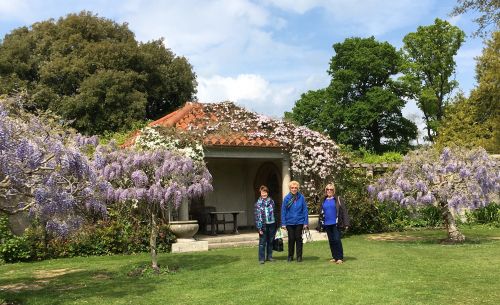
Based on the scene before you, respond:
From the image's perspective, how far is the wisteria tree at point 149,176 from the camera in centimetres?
934

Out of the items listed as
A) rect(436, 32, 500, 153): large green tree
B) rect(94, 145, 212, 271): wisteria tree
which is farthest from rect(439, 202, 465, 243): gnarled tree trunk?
rect(436, 32, 500, 153): large green tree

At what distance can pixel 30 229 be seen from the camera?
41.2ft

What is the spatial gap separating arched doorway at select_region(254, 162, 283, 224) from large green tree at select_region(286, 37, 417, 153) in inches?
702

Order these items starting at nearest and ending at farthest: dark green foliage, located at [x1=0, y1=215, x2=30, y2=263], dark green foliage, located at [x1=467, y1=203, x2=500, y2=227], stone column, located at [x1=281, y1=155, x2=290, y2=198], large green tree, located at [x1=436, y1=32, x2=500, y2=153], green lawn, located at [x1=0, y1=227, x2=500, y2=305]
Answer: green lawn, located at [x1=0, y1=227, x2=500, y2=305] < dark green foliage, located at [x1=0, y1=215, x2=30, y2=263] < stone column, located at [x1=281, y1=155, x2=290, y2=198] < dark green foliage, located at [x1=467, y1=203, x2=500, y2=227] < large green tree, located at [x1=436, y1=32, x2=500, y2=153]

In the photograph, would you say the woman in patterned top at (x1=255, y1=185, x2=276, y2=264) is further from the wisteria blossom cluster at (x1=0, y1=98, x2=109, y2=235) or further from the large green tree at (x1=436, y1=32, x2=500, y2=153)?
the large green tree at (x1=436, y1=32, x2=500, y2=153)

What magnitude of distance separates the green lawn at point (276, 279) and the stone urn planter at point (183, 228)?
1.14 meters

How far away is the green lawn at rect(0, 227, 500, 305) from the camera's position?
6996mm

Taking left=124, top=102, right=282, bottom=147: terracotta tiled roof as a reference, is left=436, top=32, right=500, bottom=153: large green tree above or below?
above

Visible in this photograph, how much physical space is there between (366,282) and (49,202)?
4.86 metres

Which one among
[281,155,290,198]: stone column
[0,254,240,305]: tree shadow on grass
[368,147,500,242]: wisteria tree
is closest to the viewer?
[0,254,240,305]: tree shadow on grass

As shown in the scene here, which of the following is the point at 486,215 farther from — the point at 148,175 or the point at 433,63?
the point at 433,63

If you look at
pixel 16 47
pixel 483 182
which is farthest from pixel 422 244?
pixel 16 47

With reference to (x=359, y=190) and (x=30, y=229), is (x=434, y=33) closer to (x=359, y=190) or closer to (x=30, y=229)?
(x=359, y=190)

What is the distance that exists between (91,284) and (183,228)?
4.88 metres
